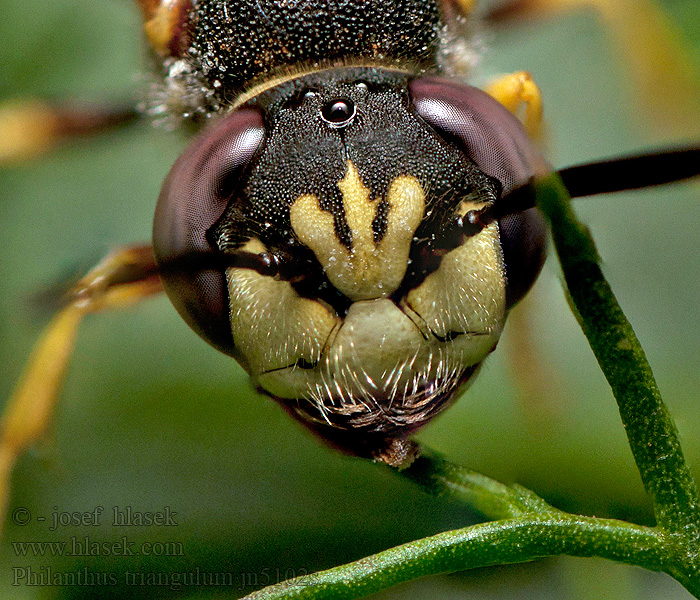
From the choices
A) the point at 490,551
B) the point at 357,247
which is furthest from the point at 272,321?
the point at 490,551

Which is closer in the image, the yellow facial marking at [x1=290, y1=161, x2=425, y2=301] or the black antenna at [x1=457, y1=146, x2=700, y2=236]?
the black antenna at [x1=457, y1=146, x2=700, y2=236]

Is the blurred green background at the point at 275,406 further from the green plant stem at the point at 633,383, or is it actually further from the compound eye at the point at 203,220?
the green plant stem at the point at 633,383

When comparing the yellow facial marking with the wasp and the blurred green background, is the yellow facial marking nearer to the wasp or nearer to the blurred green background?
the wasp

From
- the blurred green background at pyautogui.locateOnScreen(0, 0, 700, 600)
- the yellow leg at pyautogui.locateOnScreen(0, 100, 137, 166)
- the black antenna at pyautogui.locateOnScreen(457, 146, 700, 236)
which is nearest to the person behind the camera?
the black antenna at pyautogui.locateOnScreen(457, 146, 700, 236)

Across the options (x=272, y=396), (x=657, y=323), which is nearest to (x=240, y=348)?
(x=272, y=396)

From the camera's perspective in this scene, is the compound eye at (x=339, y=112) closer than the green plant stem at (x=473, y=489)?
No

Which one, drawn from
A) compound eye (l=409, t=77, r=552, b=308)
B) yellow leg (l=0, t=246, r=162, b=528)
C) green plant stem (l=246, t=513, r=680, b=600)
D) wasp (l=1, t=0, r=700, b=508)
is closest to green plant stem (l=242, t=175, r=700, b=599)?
green plant stem (l=246, t=513, r=680, b=600)

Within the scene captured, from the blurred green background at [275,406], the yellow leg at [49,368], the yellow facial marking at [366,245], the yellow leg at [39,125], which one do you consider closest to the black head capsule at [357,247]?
the yellow facial marking at [366,245]

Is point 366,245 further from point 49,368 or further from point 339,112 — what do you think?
point 49,368
